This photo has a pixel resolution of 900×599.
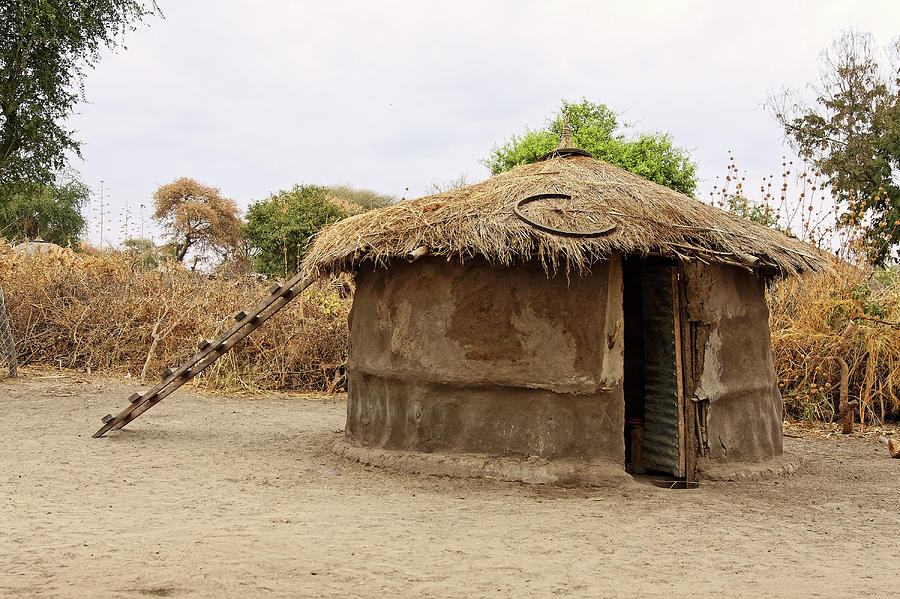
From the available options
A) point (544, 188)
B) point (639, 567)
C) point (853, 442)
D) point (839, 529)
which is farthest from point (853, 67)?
point (639, 567)

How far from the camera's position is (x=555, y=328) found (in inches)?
236

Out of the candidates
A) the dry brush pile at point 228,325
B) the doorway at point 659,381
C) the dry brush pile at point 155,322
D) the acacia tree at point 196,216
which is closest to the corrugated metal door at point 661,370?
the doorway at point 659,381

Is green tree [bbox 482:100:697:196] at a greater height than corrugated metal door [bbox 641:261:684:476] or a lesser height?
greater

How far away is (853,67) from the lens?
65.0ft

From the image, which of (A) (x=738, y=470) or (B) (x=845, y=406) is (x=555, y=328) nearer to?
(A) (x=738, y=470)

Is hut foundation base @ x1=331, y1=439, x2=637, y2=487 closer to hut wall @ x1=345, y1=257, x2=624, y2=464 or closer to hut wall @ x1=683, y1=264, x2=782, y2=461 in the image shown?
hut wall @ x1=345, y1=257, x2=624, y2=464

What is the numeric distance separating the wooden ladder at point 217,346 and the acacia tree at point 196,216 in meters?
23.3

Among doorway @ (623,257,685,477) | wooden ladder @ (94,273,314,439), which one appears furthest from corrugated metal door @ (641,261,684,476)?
wooden ladder @ (94,273,314,439)

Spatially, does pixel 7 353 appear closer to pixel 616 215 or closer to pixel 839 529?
pixel 616 215

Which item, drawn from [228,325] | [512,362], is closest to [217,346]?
[512,362]

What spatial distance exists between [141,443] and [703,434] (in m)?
5.19

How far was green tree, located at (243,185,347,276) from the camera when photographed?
2175 cm

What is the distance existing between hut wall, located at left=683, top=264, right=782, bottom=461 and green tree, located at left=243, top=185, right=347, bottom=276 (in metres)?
15.2

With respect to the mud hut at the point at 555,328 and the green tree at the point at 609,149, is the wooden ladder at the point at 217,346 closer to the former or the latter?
the mud hut at the point at 555,328
